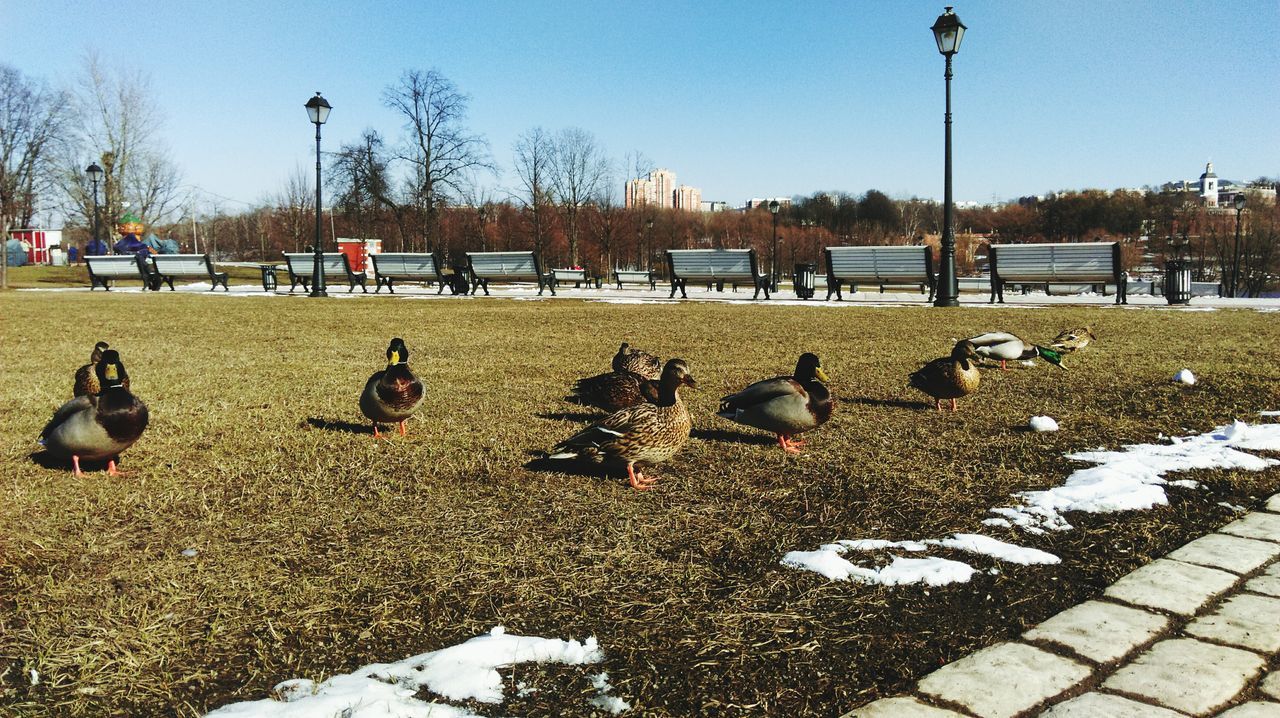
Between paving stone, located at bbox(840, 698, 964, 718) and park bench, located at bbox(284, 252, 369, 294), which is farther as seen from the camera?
park bench, located at bbox(284, 252, 369, 294)

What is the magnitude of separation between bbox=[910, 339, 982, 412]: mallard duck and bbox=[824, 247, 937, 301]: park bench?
1234 centimetres

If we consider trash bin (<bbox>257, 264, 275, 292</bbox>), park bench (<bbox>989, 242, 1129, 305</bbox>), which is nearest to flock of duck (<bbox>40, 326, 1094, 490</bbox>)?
park bench (<bbox>989, 242, 1129, 305</bbox>)

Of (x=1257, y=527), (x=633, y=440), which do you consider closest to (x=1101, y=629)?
(x=1257, y=527)

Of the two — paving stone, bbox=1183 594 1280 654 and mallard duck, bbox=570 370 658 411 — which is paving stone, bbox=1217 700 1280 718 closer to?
paving stone, bbox=1183 594 1280 654

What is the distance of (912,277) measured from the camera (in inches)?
704

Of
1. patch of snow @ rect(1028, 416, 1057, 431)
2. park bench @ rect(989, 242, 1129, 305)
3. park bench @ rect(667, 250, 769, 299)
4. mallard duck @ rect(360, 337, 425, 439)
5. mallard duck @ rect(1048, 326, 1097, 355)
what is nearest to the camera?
mallard duck @ rect(360, 337, 425, 439)

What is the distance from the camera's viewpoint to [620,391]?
5090mm

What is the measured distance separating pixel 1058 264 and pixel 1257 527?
15536 mm

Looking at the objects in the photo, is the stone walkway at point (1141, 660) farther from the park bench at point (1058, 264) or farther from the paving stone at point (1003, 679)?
the park bench at point (1058, 264)

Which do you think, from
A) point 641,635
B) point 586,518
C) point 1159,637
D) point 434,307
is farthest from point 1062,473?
point 434,307

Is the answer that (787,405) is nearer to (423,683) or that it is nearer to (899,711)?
(899,711)

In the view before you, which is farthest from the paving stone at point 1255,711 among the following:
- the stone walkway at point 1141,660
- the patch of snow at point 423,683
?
the patch of snow at point 423,683

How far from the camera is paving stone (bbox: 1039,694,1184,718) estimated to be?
1.82 meters

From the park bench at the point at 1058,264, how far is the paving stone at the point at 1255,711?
16.3m
